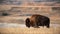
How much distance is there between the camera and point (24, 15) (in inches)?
70.7

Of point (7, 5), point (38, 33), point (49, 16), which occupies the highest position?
point (7, 5)

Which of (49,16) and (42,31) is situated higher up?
(49,16)

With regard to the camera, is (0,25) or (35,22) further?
Result: (0,25)

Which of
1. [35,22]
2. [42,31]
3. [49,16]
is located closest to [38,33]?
[42,31]

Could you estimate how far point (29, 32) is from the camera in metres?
1.41

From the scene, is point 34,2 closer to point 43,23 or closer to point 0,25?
point 43,23

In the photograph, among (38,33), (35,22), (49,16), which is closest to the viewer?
(38,33)

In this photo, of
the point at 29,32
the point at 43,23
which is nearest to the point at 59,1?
the point at 43,23

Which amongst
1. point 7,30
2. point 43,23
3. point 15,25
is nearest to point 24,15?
point 15,25

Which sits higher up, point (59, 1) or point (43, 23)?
point (59, 1)

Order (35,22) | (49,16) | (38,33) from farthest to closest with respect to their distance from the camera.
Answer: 1. (49,16)
2. (35,22)
3. (38,33)

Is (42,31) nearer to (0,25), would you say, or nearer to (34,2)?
(34,2)

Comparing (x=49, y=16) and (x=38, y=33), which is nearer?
(x=38, y=33)

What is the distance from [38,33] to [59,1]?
60cm
